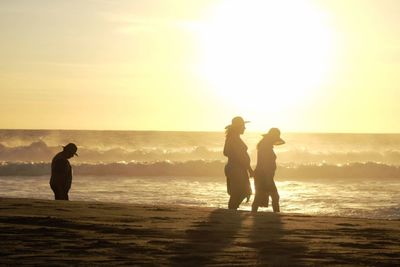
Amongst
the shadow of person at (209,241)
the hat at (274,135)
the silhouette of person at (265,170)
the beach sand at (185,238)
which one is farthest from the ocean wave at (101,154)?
the shadow of person at (209,241)

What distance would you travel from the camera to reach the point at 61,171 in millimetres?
13031

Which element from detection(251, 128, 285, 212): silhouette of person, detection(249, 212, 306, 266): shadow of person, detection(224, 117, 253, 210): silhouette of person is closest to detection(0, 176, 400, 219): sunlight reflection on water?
detection(251, 128, 285, 212): silhouette of person

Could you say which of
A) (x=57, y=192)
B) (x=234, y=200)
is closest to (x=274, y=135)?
(x=234, y=200)

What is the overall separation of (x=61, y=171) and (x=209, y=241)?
6.42 metres

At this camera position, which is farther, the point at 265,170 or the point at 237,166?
the point at 265,170

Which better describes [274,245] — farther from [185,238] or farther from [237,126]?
[237,126]

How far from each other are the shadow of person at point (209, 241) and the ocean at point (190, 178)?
1066 cm


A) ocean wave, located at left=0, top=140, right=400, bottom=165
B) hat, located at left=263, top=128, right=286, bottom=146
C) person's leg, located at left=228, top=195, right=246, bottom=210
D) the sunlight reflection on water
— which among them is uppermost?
ocean wave, located at left=0, top=140, right=400, bottom=165

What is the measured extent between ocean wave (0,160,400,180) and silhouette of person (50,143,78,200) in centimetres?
2910

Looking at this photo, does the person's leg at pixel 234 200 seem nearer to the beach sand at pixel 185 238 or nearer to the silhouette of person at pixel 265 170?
the silhouette of person at pixel 265 170

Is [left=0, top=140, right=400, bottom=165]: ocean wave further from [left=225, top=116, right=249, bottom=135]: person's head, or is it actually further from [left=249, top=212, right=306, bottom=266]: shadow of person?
[left=249, top=212, right=306, bottom=266]: shadow of person

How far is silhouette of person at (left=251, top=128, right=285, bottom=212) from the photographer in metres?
13.0

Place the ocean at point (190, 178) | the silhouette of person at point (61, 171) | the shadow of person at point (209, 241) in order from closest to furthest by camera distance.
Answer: the shadow of person at point (209, 241) < the silhouette of person at point (61, 171) < the ocean at point (190, 178)

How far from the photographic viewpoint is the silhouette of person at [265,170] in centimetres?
1303
